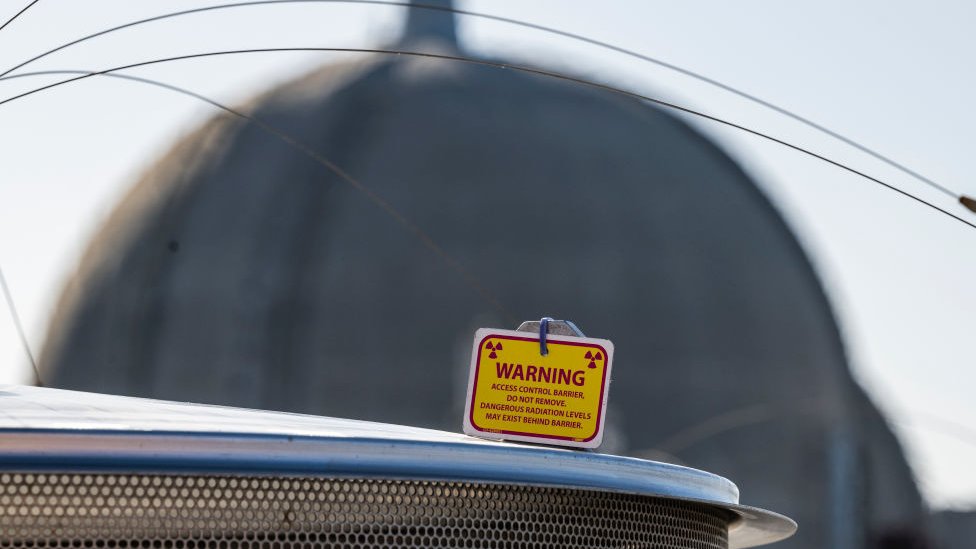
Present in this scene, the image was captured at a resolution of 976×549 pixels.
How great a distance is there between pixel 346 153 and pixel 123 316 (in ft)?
13.7

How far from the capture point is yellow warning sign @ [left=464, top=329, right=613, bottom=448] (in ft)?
17.0

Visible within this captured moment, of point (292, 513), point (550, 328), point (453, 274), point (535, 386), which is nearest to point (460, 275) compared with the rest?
point (453, 274)

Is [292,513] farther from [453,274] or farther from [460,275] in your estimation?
[453,274]

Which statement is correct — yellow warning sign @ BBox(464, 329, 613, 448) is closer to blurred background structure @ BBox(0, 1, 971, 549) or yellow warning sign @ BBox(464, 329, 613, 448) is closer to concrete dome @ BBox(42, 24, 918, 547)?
blurred background structure @ BBox(0, 1, 971, 549)

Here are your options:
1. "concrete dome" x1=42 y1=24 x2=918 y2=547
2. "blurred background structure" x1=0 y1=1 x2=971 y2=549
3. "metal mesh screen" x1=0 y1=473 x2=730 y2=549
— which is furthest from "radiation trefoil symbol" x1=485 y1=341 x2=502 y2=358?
"concrete dome" x1=42 y1=24 x2=918 y2=547

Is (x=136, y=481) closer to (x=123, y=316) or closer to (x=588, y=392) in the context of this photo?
(x=588, y=392)

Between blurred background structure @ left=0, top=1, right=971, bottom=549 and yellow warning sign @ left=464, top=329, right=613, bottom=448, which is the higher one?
blurred background structure @ left=0, top=1, right=971, bottom=549

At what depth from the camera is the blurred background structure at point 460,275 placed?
78.9 feet

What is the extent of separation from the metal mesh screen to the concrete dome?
1855cm

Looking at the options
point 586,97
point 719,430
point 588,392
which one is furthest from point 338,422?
point 586,97

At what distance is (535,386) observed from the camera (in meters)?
5.24

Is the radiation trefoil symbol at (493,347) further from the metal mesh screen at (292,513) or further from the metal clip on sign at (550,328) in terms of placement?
the metal mesh screen at (292,513)

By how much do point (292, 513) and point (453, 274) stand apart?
64.0ft

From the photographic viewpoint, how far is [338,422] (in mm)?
5465
